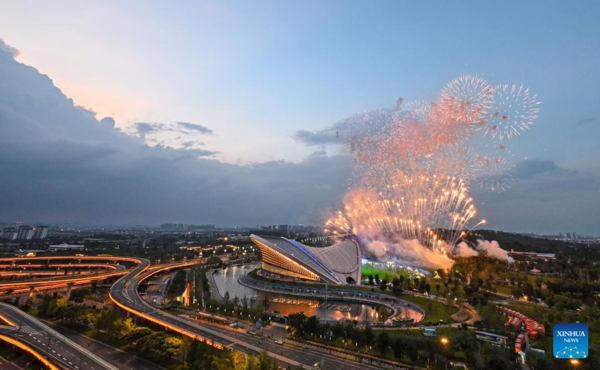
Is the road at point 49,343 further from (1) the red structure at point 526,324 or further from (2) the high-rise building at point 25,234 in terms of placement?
(2) the high-rise building at point 25,234

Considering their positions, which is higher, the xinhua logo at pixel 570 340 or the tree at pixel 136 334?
the xinhua logo at pixel 570 340

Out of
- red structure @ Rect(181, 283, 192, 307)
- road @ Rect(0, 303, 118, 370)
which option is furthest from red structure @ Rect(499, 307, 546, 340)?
red structure @ Rect(181, 283, 192, 307)

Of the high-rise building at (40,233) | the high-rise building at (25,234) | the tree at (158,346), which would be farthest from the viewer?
the high-rise building at (40,233)

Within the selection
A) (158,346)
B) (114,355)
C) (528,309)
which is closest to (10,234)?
(114,355)

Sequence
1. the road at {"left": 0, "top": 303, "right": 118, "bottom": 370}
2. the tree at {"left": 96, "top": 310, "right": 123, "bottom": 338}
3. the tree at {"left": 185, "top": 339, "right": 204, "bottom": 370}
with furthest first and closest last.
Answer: the tree at {"left": 96, "top": 310, "right": 123, "bottom": 338} < the road at {"left": 0, "top": 303, "right": 118, "bottom": 370} < the tree at {"left": 185, "top": 339, "right": 204, "bottom": 370}

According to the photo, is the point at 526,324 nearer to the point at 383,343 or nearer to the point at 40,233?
the point at 383,343

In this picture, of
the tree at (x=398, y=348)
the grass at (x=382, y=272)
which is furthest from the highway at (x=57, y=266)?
the tree at (x=398, y=348)

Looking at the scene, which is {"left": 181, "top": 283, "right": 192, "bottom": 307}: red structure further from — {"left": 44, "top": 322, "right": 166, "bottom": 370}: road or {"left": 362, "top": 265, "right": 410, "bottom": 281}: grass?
{"left": 362, "top": 265, "right": 410, "bottom": 281}: grass
